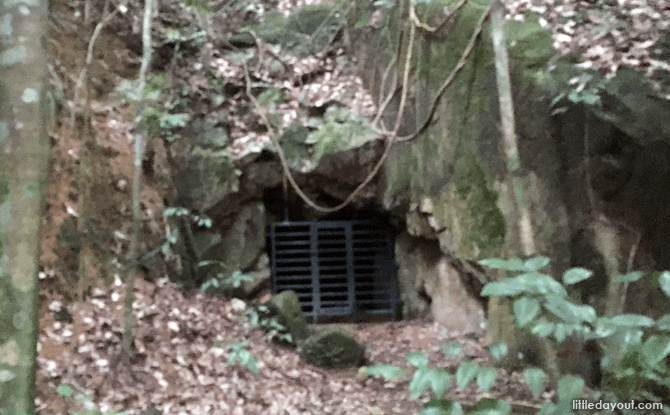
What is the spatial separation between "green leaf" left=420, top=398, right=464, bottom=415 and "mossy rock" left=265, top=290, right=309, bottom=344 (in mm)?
4191

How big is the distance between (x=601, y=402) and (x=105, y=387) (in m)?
3.47

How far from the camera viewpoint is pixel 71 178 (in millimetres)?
4812

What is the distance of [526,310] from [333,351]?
387 centimetres

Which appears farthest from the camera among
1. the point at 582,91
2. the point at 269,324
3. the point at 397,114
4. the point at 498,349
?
the point at 397,114

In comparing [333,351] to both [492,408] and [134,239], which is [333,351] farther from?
[492,408]

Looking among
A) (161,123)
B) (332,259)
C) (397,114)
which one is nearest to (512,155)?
(397,114)

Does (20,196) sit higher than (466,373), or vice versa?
(20,196)

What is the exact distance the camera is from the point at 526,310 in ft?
4.60

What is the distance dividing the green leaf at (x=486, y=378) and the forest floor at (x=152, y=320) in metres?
2.64

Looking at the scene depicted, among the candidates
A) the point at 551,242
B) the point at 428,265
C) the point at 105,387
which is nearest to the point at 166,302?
the point at 105,387

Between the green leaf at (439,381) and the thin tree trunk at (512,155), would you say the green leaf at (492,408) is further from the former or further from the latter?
the thin tree trunk at (512,155)

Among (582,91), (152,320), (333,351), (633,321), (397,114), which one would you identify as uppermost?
(397,114)

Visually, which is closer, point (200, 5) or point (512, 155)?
point (512, 155)

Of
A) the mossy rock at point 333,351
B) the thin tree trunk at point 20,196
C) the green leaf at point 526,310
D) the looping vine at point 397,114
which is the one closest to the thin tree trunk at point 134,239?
the mossy rock at point 333,351
